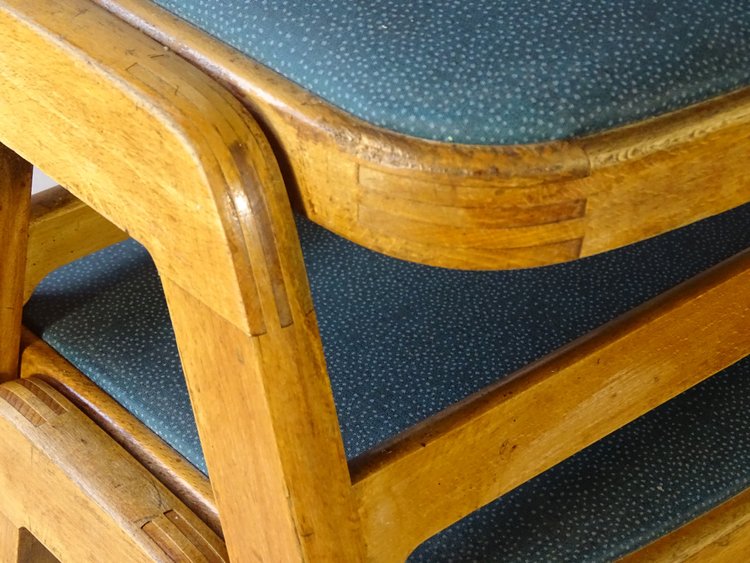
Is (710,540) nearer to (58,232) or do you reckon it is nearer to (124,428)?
(124,428)

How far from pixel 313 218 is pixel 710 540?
403 mm

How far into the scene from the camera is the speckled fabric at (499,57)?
1.22 feet

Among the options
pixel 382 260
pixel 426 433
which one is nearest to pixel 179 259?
pixel 426 433

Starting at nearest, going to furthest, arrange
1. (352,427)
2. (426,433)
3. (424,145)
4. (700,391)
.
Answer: (424,145) → (426,433) → (352,427) → (700,391)

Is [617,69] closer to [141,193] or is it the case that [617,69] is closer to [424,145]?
[424,145]

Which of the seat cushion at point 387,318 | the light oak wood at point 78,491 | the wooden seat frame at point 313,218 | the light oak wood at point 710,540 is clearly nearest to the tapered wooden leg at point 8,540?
the light oak wood at point 78,491

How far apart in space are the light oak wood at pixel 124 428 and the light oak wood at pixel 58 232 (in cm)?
5

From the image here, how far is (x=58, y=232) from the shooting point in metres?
0.79

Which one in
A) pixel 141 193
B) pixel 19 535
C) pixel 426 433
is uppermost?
pixel 141 193

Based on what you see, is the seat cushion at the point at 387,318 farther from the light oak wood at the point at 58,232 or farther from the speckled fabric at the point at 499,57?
the speckled fabric at the point at 499,57

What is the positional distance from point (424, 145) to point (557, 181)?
0.05 meters

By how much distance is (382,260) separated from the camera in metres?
0.78

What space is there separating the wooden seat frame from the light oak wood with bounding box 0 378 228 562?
10cm

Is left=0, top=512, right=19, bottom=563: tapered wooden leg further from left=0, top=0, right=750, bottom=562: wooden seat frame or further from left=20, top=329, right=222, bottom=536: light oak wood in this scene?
left=0, top=0, right=750, bottom=562: wooden seat frame
